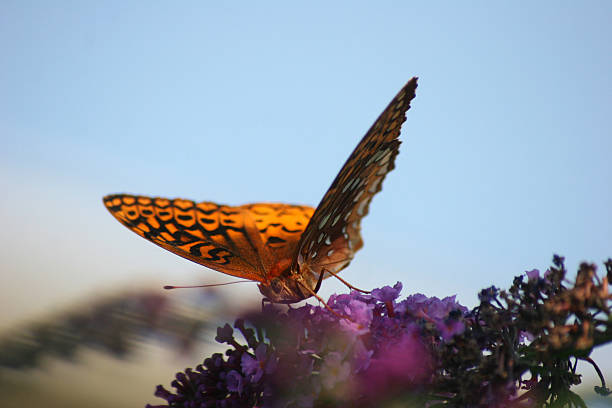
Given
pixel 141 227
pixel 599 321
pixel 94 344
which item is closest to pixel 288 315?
pixel 141 227

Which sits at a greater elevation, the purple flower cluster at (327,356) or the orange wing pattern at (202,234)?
the orange wing pattern at (202,234)

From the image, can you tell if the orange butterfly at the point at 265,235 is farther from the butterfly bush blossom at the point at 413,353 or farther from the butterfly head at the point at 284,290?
the butterfly bush blossom at the point at 413,353

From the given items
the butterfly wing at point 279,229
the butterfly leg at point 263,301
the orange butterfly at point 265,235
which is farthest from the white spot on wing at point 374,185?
the butterfly leg at point 263,301

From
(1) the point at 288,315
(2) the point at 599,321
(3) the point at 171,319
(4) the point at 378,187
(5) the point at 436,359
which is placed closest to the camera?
(2) the point at 599,321

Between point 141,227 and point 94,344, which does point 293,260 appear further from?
point 94,344

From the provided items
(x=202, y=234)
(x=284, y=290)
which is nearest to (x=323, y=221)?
(x=284, y=290)

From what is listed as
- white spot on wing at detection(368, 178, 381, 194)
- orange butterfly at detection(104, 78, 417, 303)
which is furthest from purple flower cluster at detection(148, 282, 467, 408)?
white spot on wing at detection(368, 178, 381, 194)

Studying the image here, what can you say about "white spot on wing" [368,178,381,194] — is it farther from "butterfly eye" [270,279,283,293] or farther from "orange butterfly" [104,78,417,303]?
"butterfly eye" [270,279,283,293]
